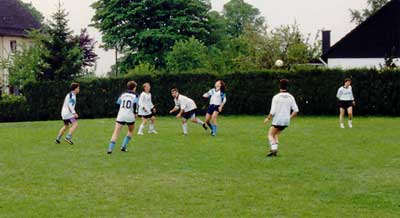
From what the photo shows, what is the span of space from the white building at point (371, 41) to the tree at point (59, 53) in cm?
1867

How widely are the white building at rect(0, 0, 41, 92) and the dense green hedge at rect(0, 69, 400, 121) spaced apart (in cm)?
2239

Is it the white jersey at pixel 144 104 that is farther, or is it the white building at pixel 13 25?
the white building at pixel 13 25

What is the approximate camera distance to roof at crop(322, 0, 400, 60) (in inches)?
1816

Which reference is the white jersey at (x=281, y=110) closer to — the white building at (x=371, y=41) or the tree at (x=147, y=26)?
the white building at (x=371, y=41)

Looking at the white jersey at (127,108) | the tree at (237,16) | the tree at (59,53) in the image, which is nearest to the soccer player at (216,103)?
the white jersey at (127,108)

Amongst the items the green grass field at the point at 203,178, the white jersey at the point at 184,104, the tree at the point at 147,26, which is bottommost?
the green grass field at the point at 203,178

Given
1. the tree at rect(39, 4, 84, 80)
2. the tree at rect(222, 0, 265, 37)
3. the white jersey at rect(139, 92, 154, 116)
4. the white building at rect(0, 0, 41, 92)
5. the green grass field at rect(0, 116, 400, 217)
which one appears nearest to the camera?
the green grass field at rect(0, 116, 400, 217)

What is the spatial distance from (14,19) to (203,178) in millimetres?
55258

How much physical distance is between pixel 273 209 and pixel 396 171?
4.73 metres

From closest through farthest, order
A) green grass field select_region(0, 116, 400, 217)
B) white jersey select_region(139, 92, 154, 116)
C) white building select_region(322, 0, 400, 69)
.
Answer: green grass field select_region(0, 116, 400, 217)
white jersey select_region(139, 92, 154, 116)
white building select_region(322, 0, 400, 69)

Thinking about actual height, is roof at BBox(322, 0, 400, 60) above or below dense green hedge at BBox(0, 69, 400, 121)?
above

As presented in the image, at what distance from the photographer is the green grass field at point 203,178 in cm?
956

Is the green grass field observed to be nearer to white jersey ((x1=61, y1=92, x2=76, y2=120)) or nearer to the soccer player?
white jersey ((x1=61, y1=92, x2=76, y2=120))

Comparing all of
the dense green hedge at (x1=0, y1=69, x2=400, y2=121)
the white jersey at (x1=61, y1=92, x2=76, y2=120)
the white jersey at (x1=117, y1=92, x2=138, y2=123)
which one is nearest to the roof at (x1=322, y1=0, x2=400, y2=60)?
the dense green hedge at (x1=0, y1=69, x2=400, y2=121)
